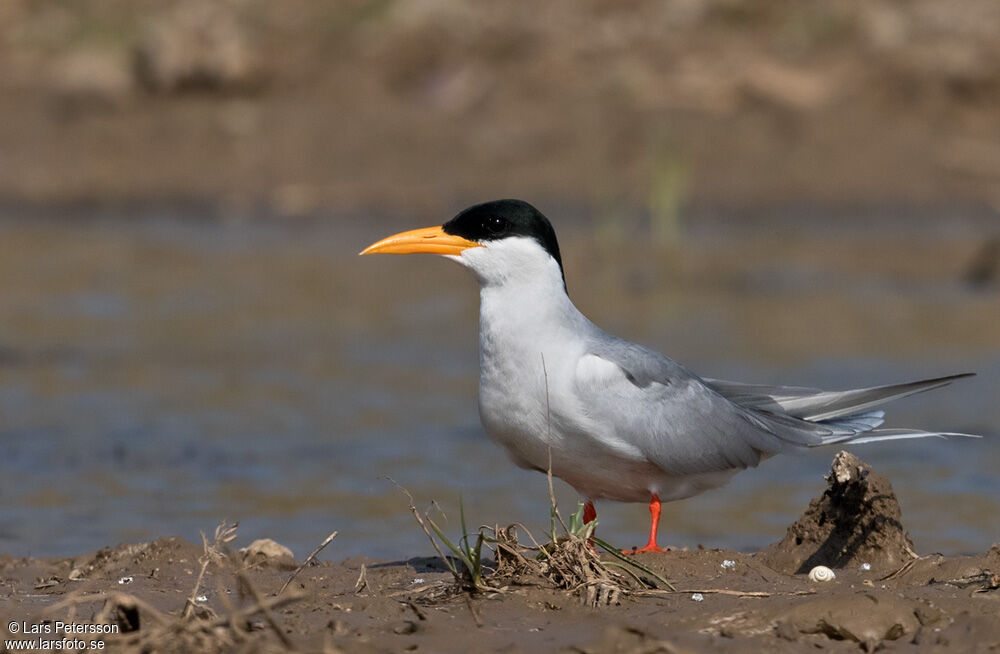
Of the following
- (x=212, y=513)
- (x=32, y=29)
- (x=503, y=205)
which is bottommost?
(x=212, y=513)

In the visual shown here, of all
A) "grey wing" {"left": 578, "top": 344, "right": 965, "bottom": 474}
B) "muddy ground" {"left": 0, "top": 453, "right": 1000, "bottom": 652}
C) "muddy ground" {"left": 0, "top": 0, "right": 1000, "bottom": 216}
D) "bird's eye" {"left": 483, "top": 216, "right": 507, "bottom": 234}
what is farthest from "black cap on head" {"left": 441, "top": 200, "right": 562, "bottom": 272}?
"muddy ground" {"left": 0, "top": 0, "right": 1000, "bottom": 216}

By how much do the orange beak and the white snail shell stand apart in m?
1.67

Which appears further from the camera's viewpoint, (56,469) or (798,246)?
(798,246)

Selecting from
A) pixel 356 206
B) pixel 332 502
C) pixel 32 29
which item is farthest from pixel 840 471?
pixel 32 29

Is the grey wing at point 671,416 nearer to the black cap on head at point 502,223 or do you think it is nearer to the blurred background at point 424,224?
the black cap on head at point 502,223

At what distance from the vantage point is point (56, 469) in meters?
8.08

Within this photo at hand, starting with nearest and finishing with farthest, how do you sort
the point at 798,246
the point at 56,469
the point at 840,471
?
the point at 840,471 < the point at 56,469 < the point at 798,246

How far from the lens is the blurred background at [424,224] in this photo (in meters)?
7.90

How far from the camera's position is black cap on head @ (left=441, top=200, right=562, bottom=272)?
5.64 m

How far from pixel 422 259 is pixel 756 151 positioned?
4406mm

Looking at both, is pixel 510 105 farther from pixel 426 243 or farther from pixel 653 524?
pixel 653 524

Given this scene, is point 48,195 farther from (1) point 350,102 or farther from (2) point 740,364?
(2) point 740,364

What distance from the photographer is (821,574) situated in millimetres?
5121

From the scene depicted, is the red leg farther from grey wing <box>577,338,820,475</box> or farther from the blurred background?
the blurred background
